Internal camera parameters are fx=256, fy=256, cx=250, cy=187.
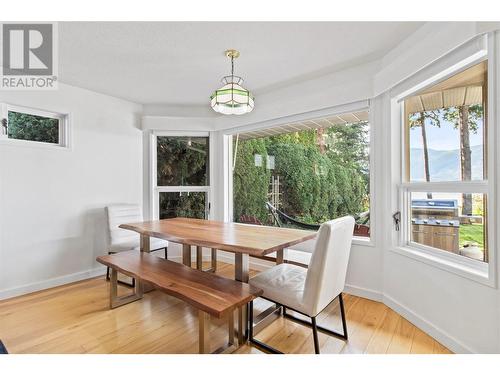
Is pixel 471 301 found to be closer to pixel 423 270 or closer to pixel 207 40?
pixel 423 270

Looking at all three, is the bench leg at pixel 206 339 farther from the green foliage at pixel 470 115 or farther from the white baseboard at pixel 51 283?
the white baseboard at pixel 51 283

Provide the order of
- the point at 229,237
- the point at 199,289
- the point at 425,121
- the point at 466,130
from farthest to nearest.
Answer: the point at 425,121, the point at 229,237, the point at 466,130, the point at 199,289

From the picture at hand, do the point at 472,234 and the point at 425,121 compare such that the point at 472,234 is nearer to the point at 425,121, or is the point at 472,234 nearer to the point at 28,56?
the point at 425,121

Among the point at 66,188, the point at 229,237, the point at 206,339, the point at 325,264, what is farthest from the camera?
the point at 66,188

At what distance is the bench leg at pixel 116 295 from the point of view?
231 centimetres

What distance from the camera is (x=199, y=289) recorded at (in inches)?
67.1

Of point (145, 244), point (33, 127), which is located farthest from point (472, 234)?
point (33, 127)

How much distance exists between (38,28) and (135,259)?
197 cm

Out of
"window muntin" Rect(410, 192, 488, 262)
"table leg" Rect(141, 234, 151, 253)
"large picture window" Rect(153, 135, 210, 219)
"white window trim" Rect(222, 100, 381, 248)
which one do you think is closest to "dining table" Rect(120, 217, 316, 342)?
"table leg" Rect(141, 234, 151, 253)

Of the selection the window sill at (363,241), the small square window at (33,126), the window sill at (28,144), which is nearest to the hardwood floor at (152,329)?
the window sill at (363,241)

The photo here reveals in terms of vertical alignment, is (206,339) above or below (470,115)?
below

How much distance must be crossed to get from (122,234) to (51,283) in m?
0.85

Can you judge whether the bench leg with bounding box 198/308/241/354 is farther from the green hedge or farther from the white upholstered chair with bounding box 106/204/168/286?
the green hedge

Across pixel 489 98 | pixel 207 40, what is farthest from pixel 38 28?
pixel 489 98
